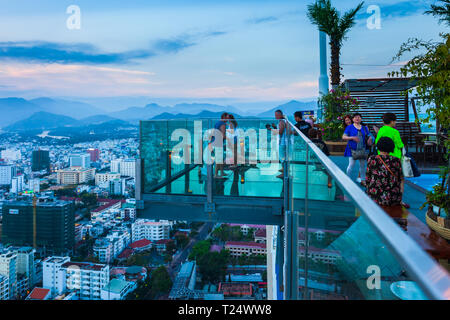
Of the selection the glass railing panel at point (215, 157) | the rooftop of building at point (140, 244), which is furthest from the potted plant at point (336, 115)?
the rooftop of building at point (140, 244)

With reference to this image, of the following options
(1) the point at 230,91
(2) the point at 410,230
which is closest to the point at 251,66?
(1) the point at 230,91

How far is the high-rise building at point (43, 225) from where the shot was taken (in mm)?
19312

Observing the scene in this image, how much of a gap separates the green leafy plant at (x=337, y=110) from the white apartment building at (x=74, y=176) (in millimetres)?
21898

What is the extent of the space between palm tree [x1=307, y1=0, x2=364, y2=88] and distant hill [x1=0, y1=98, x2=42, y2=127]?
172 ft

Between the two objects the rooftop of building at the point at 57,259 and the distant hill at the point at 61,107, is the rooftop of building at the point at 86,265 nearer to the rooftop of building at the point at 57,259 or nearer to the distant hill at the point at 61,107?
the rooftop of building at the point at 57,259

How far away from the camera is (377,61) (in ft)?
93.0

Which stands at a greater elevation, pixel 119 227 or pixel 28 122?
pixel 28 122

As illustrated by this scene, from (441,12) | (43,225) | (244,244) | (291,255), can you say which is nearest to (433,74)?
(291,255)

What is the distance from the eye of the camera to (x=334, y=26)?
15500 mm

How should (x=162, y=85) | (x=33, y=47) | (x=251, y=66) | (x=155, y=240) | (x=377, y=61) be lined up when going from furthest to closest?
(x=162, y=85)
(x=33, y=47)
(x=251, y=66)
(x=377, y=61)
(x=155, y=240)

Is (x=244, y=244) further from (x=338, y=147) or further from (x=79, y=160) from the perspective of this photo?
(x=79, y=160)

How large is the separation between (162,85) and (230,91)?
12.7 meters

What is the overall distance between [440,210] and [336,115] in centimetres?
881

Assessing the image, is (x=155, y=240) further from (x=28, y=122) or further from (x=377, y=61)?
A: (x=28, y=122)
